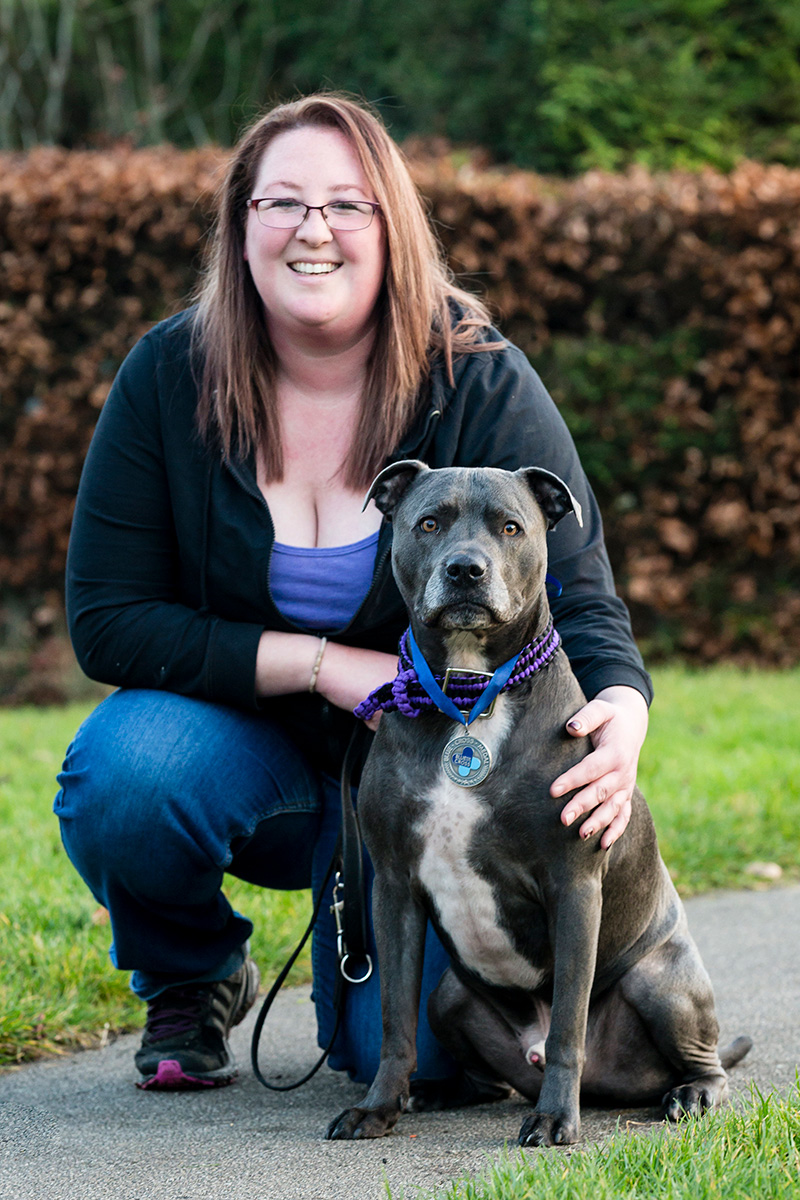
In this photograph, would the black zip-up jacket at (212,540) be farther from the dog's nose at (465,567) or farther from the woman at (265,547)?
the dog's nose at (465,567)

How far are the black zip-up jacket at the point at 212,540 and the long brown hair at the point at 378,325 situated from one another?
0.19 feet

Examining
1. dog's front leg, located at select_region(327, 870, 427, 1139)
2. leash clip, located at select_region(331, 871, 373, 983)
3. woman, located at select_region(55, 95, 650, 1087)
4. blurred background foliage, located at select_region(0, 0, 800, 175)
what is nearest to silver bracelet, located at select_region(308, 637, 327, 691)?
woman, located at select_region(55, 95, 650, 1087)

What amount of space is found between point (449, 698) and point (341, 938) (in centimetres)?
76

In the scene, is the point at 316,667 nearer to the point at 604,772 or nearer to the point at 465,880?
the point at 465,880

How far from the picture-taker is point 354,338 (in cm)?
325

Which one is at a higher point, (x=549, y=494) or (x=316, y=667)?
(x=549, y=494)

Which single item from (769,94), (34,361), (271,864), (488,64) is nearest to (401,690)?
(271,864)

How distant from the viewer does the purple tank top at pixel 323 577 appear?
3.11 metres

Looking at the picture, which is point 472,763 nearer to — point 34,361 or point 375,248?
point 375,248

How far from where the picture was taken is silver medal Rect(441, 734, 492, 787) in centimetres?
252

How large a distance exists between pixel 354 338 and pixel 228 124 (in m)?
12.9

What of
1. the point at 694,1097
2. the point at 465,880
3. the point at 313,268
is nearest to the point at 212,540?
the point at 313,268

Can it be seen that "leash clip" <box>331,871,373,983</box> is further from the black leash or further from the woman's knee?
the woman's knee

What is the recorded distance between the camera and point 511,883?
2.54 metres
